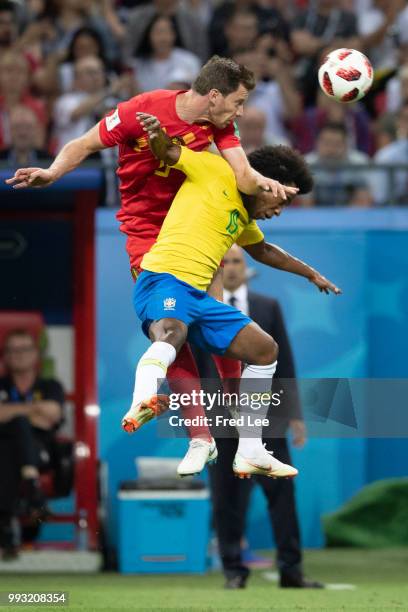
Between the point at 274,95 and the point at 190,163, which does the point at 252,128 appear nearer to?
the point at 274,95

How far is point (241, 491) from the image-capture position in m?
10.8

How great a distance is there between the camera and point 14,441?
1162cm

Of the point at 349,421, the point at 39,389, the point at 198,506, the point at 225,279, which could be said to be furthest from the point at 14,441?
the point at 349,421

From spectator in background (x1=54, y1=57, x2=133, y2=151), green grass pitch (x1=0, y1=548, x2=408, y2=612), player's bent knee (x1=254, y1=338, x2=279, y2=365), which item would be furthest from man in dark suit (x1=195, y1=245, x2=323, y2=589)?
spectator in background (x1=54, y1=57, x2=133, y2=151)

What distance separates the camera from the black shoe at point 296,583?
10.5 m

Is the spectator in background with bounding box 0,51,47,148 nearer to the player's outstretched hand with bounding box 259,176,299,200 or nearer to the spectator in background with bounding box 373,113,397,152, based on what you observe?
the spectator in background with bounding box 373,113,397,152

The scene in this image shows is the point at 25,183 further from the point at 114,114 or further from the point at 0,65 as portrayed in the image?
the point at 0,65

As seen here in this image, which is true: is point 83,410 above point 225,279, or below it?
below

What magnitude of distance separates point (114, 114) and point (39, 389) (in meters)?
4.27

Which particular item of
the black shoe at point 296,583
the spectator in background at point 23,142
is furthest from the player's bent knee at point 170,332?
the spectator in background at point 23,142

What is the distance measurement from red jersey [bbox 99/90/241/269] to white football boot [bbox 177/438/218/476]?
104 cm

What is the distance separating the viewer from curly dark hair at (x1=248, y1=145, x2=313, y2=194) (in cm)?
845

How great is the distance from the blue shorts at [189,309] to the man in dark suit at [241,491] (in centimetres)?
211

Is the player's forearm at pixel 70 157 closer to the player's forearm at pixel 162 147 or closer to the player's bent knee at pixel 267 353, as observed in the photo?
the player's forearm at pixel 162 147
